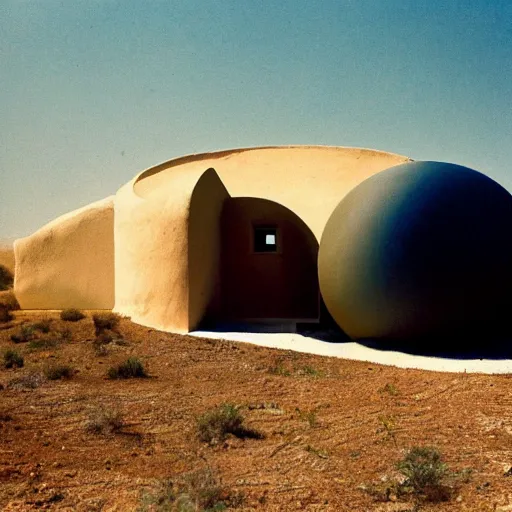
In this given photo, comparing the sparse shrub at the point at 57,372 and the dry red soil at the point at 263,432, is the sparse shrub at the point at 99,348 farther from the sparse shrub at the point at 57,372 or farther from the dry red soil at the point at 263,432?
the sparse shrub at the point at 57,372

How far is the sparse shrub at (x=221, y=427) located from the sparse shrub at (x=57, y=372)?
277 cm

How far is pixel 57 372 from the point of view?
7.10 metres

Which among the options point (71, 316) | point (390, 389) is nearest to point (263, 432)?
point (390, 389)

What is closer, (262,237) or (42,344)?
(42,344)

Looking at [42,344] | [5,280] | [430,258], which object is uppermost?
[430,258]

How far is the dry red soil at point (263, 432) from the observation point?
3.75 metres

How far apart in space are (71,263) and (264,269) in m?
4.82

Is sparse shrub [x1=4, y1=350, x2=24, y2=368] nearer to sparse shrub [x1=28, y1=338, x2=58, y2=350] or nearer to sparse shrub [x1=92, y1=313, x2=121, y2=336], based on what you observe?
sparse shrub [x1=28, y1=338, x2=58, y2=350]

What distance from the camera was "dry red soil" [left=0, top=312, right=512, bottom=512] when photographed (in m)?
Answer: 3.75

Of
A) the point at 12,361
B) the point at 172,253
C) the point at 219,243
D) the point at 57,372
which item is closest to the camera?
the point at 57,372

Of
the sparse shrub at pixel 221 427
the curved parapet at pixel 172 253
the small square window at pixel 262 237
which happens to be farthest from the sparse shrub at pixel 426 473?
the small square window at pixel 262 237

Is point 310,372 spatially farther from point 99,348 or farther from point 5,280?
point 5,280

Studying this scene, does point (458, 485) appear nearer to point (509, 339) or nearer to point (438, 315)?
point (438, 315)

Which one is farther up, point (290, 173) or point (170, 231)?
point (290, 173)
